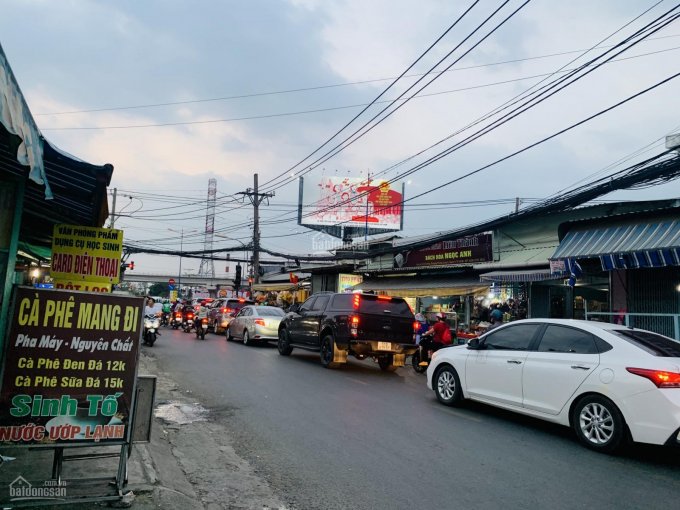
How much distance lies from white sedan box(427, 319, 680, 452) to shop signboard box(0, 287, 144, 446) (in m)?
5.35

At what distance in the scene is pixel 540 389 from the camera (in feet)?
23.8

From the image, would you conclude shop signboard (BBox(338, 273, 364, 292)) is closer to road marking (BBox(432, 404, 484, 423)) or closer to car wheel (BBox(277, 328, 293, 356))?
car wheel (BBox(277, 328, 293, 356))

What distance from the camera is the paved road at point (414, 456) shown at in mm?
4824

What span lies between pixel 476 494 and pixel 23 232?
27.9 feet

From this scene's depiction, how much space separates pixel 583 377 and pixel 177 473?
16.2 ft

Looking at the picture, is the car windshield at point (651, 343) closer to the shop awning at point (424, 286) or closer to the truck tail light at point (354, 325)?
the truck tail light at point (354, 325)

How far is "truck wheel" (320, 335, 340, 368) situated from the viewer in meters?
13.6

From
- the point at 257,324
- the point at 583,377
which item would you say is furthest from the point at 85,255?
the point at 257,324

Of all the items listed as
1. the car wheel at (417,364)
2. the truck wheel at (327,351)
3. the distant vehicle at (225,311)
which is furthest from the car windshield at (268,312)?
the car wheel at (417,364)

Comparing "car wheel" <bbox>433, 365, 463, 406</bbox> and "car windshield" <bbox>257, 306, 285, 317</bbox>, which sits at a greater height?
"car windshield" <bbox>257, 306, 285, 317</bbox>

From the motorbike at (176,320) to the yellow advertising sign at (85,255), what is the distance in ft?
70.6

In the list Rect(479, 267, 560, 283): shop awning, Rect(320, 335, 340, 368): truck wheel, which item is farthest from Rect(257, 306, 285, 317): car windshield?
Rect(479, 267, 560, 283): shop awning

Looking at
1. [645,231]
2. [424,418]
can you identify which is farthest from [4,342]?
[645,231]

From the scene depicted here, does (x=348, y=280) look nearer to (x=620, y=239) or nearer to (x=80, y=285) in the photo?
(x=620, y=239)
